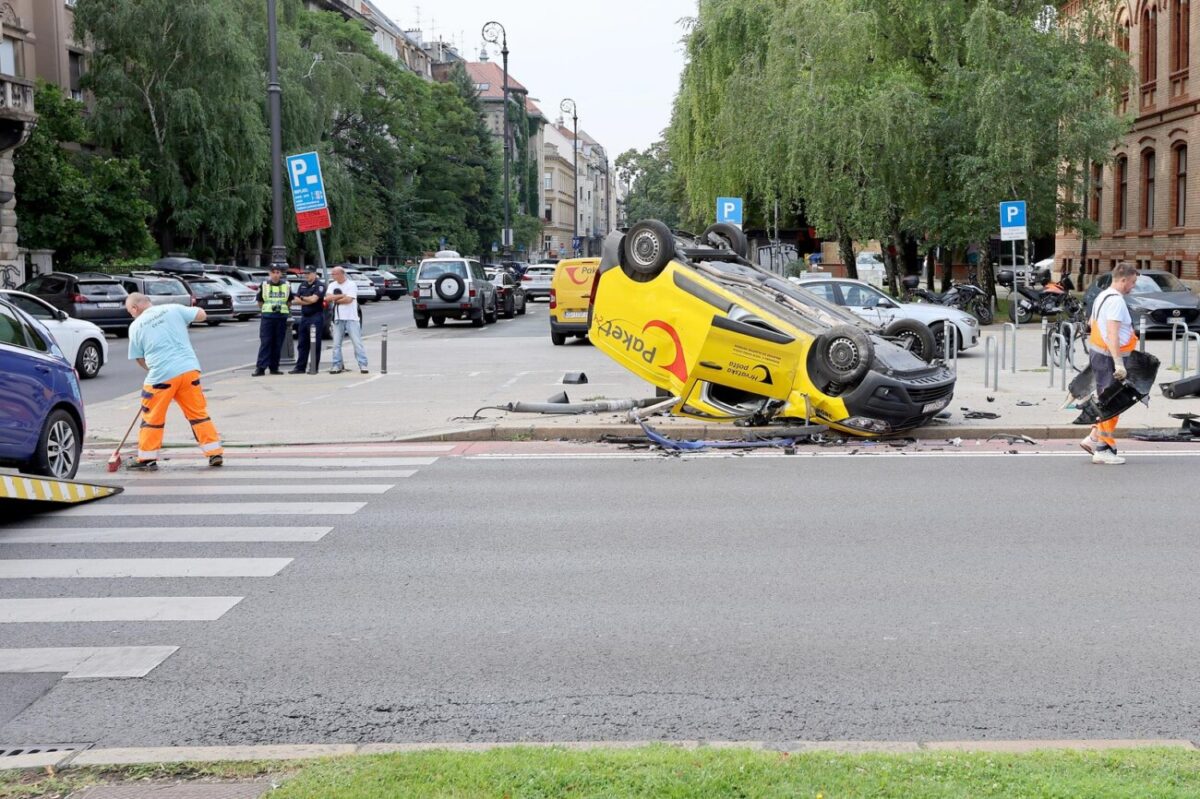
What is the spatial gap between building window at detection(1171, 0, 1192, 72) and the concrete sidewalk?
758 inches

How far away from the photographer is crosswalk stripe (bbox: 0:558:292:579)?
7.62 meters

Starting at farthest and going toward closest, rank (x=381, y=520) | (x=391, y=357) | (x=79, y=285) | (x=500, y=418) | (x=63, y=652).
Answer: (x=79, y=285)
(x=391, y=357)
(x=500, y=418)
(x=381, y=520)
(x=63, y=652)

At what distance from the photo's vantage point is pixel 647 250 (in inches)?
533

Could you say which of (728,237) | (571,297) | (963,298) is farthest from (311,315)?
(963,298)

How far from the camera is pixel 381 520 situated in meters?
9.30

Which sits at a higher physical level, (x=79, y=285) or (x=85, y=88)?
(x=85, y=88)

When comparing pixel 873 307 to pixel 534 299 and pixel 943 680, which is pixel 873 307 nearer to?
pixel 943 680

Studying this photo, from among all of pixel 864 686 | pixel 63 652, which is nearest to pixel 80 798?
pixel 63 652

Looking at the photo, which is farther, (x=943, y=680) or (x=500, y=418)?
(x=500, y=418)

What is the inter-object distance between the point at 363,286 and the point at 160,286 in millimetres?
17945

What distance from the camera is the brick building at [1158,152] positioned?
38.0m

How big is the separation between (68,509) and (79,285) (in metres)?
25.7

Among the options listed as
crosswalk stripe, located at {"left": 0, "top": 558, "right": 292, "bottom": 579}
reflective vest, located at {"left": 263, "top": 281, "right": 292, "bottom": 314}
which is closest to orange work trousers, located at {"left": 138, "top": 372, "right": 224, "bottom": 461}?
crosswalk stripe, located at {"left": 0, "top": 558, "right": 292, "bottom": 579}

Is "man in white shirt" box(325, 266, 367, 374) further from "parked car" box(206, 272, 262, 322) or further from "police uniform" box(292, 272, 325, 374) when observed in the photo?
"parked car" box(206, 272, 262, 322)
